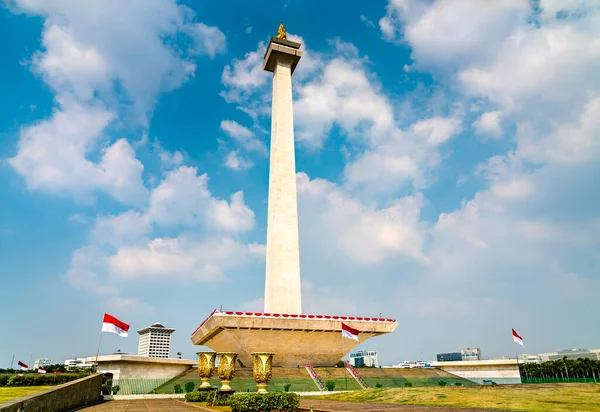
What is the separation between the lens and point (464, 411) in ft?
36.3

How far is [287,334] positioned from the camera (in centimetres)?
3231

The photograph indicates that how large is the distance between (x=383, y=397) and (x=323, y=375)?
14.8 meters

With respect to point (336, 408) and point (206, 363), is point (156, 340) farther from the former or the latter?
point (336, 408)

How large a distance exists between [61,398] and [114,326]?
1146 centimetres

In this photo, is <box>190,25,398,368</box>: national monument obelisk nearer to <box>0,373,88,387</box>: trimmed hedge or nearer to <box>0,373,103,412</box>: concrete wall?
<box>0,373,103,412</box>: concrete wall

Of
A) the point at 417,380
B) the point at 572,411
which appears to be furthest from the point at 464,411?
the point at 417,380

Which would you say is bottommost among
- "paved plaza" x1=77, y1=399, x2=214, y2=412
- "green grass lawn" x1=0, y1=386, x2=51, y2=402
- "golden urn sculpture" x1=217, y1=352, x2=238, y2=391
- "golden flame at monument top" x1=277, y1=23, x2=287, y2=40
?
"paved plaza" x1=77, y1=399, x2=214, y2=412

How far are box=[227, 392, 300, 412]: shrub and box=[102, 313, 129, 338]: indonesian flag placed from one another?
15.6 meters

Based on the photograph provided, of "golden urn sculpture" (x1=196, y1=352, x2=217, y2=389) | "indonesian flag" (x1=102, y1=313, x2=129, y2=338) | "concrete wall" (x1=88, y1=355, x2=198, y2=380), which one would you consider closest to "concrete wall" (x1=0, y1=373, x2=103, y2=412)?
"indonesian flag" (x1=102, y1=313, x2=129, y2=338)

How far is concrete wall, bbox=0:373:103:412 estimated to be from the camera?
33.5 feet

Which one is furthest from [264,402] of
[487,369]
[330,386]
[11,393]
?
[487,369]

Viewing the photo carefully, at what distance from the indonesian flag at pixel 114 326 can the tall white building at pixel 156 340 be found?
475 ft

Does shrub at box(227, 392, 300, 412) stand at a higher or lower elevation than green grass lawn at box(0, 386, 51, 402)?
lower

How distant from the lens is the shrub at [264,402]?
513 inches
